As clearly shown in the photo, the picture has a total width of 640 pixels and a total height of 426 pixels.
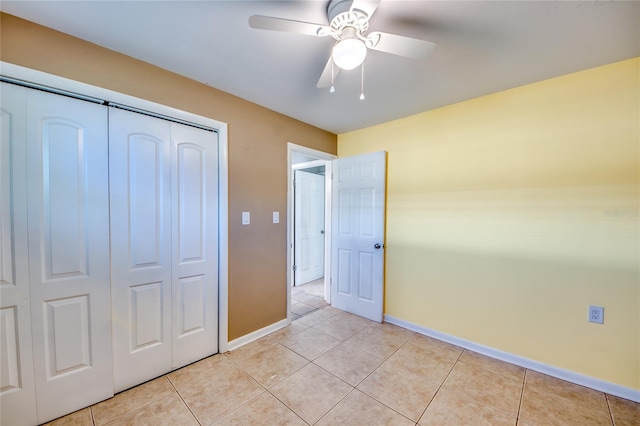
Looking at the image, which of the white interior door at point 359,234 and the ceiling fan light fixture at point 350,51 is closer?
the ceiling fan light fixture at point 350,51

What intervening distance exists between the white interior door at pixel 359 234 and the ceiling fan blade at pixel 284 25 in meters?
1.82

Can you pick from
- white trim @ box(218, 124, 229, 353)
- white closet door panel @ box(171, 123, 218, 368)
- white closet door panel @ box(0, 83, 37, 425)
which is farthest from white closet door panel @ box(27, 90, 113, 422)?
white trim @ box(218, 124, 229, 353)

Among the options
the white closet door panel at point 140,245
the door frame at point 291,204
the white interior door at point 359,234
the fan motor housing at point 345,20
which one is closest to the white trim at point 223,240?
the white closet door panel at point 140,245

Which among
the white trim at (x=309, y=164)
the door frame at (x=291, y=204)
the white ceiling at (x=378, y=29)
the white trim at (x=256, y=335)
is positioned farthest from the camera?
the white trim at (x=309, y=164)

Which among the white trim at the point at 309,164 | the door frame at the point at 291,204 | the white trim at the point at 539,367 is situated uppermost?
Result: the white trim at the point at 309,164

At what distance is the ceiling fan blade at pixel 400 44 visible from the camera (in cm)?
118

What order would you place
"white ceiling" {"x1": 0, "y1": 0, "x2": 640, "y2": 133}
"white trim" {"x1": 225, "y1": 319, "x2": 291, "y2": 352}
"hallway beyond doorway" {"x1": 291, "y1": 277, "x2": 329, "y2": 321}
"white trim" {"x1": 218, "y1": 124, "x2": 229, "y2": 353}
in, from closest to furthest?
"white ceiling" {"x1": 0, "y1": 0, "x2": 640, "y2": 133}
"white trim" {"x1": 218, "y1": 124, "x2": 229, "y2": 353}
"white trim" {"x1": 225, "y1": 319, "x2": 291, "y2": 352}
"hallway beyond doorway" {"x1": 291, "y1": 277, "x2": 329, "y2": 321}

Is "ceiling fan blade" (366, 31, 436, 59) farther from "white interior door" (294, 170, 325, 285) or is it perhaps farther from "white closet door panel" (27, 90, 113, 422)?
"white interior door" (294, 170, 325, 285)

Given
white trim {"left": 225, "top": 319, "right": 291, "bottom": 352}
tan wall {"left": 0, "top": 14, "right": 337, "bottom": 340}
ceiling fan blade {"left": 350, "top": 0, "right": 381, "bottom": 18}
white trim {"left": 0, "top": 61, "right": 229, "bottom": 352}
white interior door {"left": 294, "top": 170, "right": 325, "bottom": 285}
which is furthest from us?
white interior door {"left": 294, "top": 170, "right": 325, "bottom": 285}

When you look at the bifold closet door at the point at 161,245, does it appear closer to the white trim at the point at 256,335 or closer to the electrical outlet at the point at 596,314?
the white trim at the point at 256,335

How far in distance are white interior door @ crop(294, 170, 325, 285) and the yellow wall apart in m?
1.88

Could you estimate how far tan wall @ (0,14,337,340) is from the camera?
4.71 feet

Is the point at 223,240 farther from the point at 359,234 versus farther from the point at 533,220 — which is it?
the point at 533,220

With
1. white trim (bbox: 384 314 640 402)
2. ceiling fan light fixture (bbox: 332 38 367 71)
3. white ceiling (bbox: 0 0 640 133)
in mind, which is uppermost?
white ceiling (bbox: 0 0 640 133)
